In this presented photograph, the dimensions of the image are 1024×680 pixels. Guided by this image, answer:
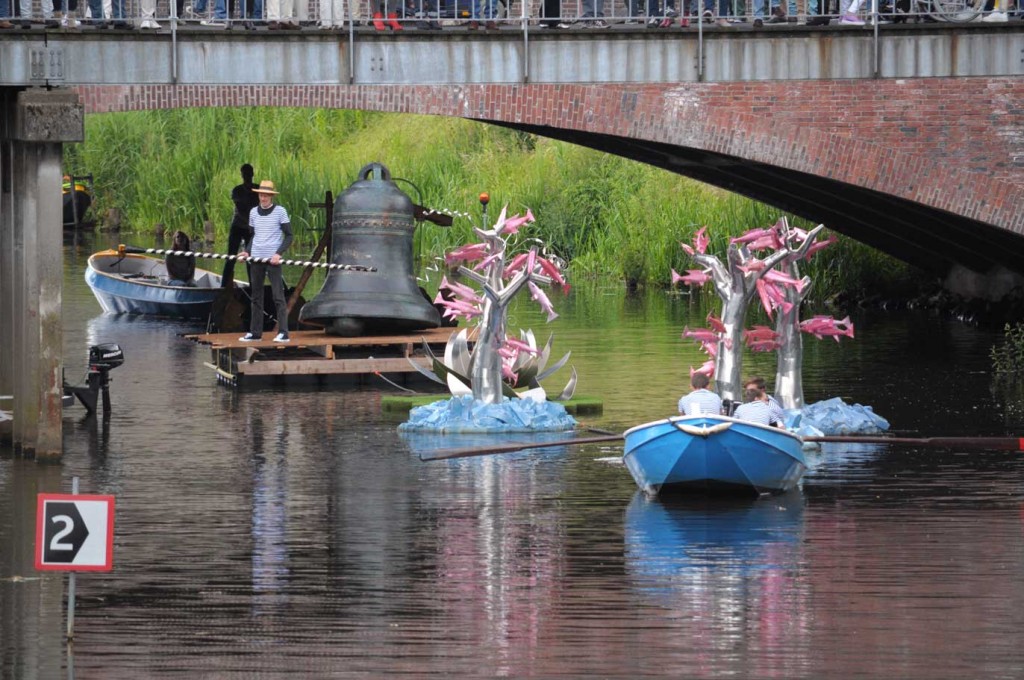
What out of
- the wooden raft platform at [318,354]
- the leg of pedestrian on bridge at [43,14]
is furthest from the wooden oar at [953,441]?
the leg of pedestrian on bridge at [43,14]

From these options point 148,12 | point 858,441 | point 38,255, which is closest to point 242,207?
point 148,12

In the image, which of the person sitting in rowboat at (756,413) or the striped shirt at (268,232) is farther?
the striped shirt at (268,232)

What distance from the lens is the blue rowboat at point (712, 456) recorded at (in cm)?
1762

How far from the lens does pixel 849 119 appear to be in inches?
973

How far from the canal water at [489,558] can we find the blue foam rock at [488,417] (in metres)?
0.41

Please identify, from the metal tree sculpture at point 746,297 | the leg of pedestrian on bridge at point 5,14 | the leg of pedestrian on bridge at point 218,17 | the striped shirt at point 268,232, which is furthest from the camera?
the striped shirt at point 268,232

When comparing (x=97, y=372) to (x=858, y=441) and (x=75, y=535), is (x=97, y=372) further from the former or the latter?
(x=75, y=535)

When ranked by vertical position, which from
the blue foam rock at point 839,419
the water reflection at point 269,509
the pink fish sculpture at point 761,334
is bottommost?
the water reflection at point 269,509

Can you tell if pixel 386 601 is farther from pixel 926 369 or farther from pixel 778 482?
pixel 926 369

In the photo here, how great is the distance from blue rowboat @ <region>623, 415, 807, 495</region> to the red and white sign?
6.66m

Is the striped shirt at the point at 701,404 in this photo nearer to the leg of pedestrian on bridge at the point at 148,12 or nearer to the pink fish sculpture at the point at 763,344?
the pink fish sculpture at the point at 763,344

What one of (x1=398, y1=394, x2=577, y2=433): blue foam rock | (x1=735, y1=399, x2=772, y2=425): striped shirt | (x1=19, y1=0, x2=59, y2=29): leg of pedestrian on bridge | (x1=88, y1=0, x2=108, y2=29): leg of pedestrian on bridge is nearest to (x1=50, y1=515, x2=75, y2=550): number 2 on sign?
(x1=735, y1=399, x2=772, y2=425): striped shirt

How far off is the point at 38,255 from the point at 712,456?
5907 mm

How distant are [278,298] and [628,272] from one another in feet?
57.2
